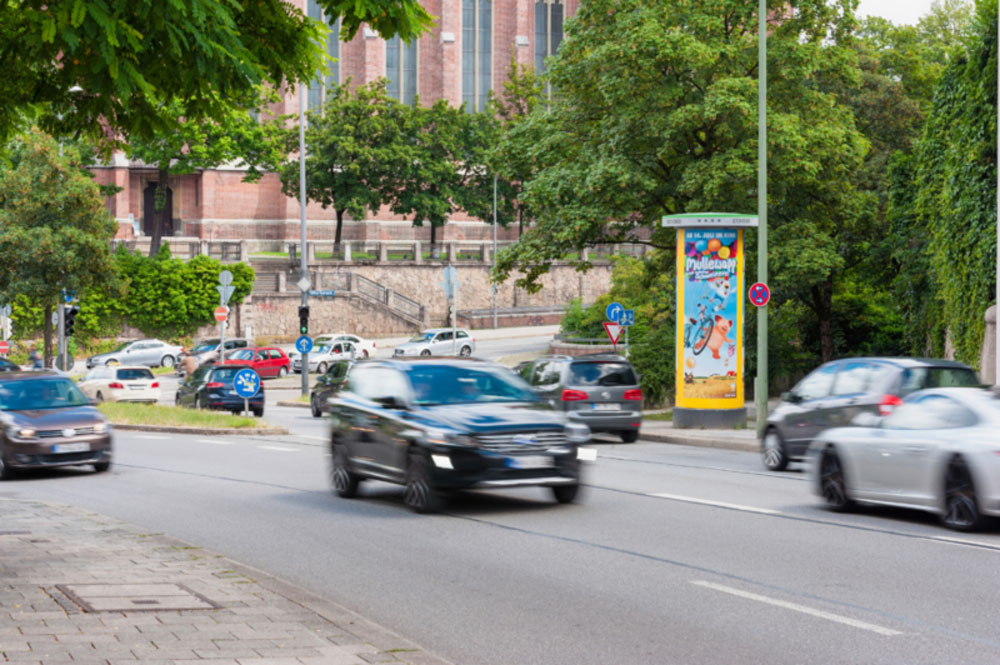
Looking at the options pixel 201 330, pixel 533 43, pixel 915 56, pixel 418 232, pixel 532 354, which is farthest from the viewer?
pixel 533 43

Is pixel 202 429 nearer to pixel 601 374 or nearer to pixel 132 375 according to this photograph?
pixel 601 374

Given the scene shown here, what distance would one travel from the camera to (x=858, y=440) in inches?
519

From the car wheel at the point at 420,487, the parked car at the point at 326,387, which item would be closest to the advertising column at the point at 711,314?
the parked car at the point at 326,387

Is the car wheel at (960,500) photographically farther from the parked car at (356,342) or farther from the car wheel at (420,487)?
the parked car at (356,342)

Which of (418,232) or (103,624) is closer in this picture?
(103,624)

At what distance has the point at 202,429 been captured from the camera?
93.2 feet

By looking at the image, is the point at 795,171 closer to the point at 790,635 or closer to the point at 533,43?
the point at 790,635

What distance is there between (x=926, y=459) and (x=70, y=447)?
39.2ft

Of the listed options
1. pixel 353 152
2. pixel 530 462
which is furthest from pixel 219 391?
pixel 353 152

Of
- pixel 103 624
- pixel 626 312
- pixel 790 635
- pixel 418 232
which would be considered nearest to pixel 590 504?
pixel 790 635

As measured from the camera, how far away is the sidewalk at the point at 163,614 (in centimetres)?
651

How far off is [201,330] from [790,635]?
60.6 m

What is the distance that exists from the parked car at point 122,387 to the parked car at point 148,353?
55.1 feet

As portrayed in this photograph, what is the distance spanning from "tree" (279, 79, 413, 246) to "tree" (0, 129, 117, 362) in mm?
25183
